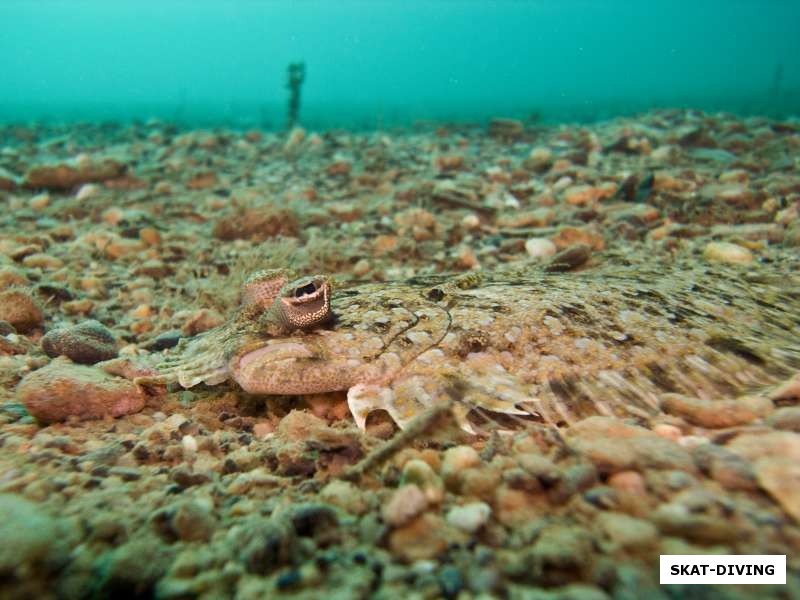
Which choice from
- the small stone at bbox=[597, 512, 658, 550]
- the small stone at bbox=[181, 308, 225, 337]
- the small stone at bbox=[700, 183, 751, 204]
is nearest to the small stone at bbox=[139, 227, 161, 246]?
the small stone at bbox=[181, 308, 225, 337]

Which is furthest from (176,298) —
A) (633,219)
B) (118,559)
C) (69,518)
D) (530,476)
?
(633,219)

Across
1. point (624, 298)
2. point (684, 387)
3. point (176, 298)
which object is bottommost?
point (176, 298)

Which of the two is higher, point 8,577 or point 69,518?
point 8,577

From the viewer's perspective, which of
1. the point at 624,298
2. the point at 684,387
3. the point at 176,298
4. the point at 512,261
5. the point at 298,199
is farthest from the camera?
the point at 298,199

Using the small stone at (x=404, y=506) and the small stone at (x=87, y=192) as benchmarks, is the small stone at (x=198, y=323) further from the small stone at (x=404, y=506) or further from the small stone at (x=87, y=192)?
the small stone at (x=87, y=192)

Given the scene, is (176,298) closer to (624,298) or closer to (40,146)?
(624,298)

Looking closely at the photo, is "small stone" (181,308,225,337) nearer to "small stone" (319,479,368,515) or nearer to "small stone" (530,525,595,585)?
"small stone" (319,479,368,515)
